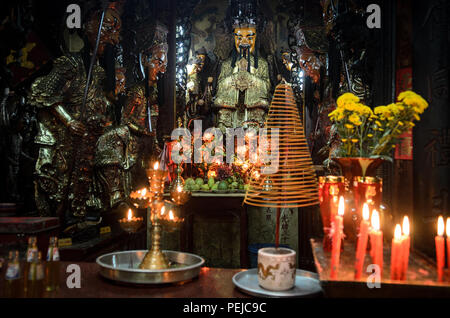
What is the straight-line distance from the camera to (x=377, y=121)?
1.84 meters

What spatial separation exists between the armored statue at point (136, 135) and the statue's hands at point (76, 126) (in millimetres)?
689

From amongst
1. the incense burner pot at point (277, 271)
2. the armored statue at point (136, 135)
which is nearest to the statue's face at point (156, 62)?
the armored statue at point (136, 135)

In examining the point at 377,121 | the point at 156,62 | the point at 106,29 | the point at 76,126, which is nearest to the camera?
the point at 377,121

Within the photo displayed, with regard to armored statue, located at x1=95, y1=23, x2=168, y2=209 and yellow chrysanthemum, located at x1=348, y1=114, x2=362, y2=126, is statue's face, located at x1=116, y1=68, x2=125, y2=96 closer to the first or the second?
armored statue, located at x1=95, y1=23, x2=168, y2=209

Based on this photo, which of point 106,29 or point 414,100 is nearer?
point 414,100

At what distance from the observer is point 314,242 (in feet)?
5.90

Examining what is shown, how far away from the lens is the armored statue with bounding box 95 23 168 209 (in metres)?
4.38

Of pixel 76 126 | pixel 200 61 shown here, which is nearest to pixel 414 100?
pixel 76 126

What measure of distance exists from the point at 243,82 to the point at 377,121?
5775 mm

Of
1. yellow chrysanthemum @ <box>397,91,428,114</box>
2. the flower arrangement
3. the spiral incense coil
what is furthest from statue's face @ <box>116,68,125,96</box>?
yellow chrysanthemum @ <box>397,91,428,114</box>

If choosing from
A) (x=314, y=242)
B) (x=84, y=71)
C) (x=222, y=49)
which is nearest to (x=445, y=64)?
(x=314, y=242)

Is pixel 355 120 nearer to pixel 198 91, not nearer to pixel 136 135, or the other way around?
pixel 136 135

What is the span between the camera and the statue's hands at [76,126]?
12.1ft
